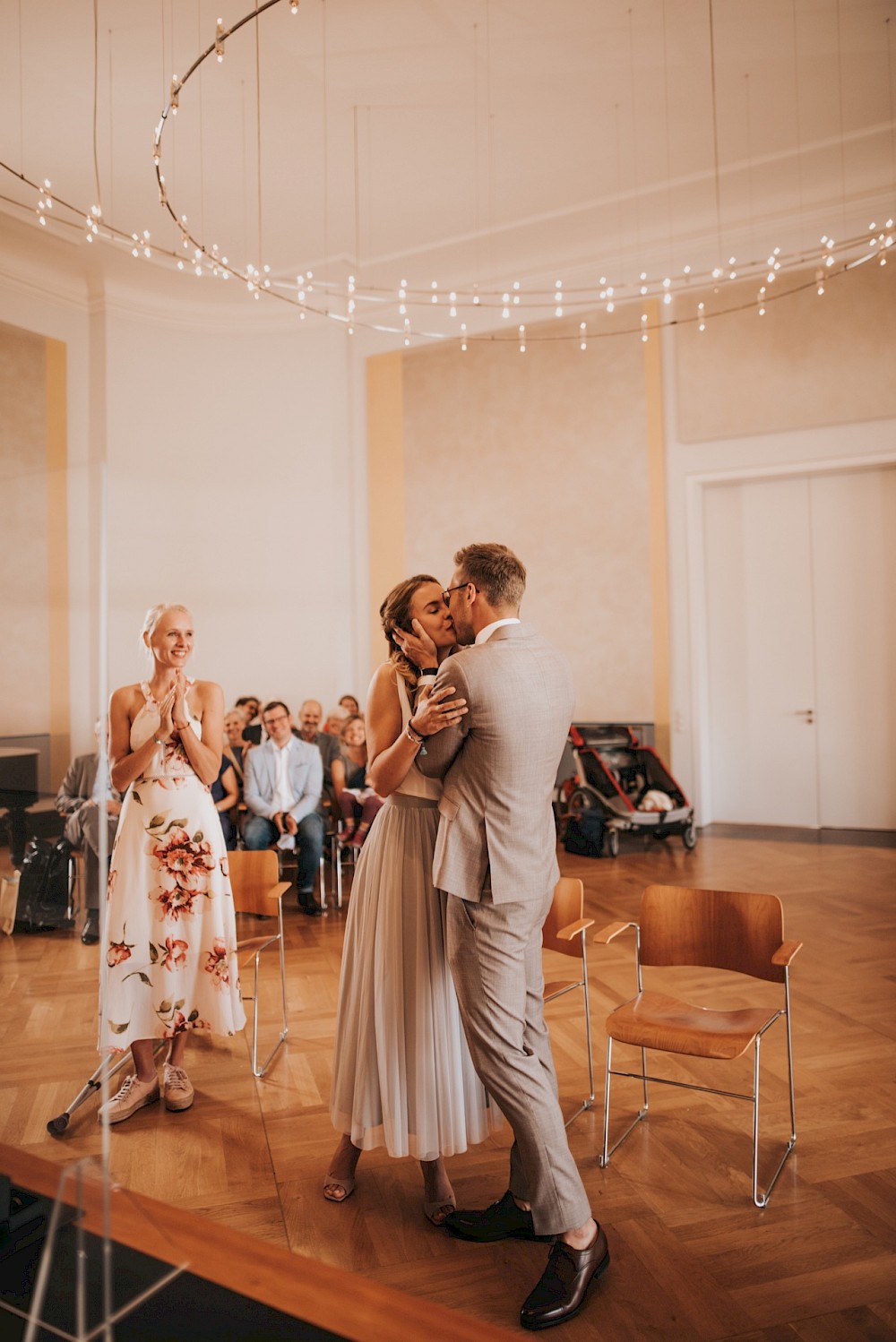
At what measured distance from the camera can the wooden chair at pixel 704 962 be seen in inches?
109

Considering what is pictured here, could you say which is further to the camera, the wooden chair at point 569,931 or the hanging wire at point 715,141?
the hanging wire at point 715,141

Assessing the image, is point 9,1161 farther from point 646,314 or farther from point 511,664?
point 646,314

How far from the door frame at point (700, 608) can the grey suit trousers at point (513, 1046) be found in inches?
278

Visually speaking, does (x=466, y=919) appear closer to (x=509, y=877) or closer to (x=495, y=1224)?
(x=509, y=877)

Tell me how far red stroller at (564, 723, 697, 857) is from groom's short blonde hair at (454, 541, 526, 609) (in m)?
5.71

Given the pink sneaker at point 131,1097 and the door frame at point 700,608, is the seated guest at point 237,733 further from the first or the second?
the pink sneaker at point 131,1097

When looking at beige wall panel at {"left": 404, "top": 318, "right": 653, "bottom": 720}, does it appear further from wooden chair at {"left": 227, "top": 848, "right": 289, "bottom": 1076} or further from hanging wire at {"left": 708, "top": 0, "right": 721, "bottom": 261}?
wooden chair at {"left": 227, "top": 848, "right": 289, "bottom": 1076}

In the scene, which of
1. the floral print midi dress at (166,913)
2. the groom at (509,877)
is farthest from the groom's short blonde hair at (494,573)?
the floral print midi dress at (166,913)

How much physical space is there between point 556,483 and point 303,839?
197 inches

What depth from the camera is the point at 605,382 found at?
953cm

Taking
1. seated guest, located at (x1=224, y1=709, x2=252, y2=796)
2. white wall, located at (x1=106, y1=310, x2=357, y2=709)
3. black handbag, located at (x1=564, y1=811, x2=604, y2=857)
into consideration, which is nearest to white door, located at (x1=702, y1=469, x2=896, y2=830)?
black handbag, located at (x1=564, y1=811, x2=604, y2=857)

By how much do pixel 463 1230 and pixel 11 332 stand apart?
8.92 m

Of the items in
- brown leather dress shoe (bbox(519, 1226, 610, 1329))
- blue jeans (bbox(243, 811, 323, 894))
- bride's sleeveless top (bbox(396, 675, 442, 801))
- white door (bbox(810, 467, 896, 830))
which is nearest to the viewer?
brown leather dress shoe (bbox(519, 1226, 610, 1329))

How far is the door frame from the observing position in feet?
29.4
